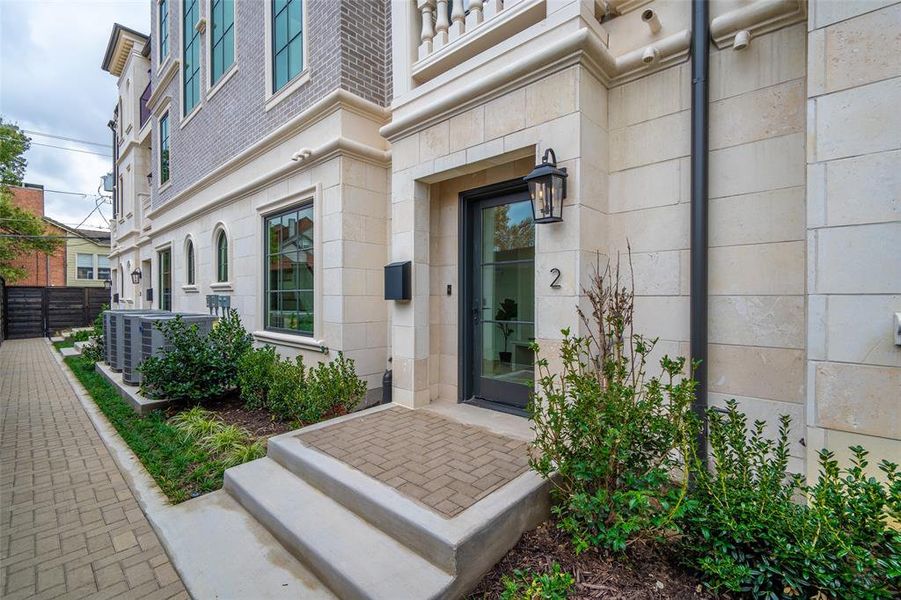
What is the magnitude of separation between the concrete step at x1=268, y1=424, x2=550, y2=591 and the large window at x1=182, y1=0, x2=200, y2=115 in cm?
962

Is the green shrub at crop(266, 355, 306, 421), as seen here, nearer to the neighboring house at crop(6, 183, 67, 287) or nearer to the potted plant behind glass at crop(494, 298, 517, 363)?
the potted plant behind glass at crop(494, 298, 517, 363)

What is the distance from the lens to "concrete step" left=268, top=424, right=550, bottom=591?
2.09 metres

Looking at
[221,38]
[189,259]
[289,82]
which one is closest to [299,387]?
[289,82]

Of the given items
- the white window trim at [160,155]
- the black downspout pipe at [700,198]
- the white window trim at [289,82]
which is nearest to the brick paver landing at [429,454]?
the black downspout pipe at [700,198]

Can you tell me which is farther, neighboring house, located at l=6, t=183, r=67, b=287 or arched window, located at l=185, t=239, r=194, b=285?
neighboring house, located at l=6, t=183, r=67, b=287

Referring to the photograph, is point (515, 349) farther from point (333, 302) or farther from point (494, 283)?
point (333, 302)

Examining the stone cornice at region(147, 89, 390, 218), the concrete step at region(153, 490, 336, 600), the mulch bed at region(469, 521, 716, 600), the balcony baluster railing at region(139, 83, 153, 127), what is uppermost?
the balcony baluster railing at region(139, 83, 153, 127)

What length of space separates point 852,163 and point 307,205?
18.3 ft

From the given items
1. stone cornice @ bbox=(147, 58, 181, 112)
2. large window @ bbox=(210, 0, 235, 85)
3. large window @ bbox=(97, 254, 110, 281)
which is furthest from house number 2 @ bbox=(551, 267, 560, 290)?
large window @ bbox=(97, 254, 110, 281)

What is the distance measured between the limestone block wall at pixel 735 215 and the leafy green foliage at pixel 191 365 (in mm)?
5257

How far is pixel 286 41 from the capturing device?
237 inches

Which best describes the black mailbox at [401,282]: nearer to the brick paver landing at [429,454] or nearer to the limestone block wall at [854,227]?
the brick paver landing at [429,454]

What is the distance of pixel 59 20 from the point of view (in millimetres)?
8375

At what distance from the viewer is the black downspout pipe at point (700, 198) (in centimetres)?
294
